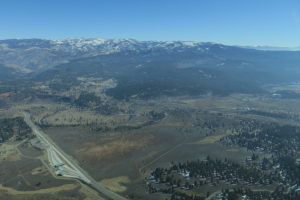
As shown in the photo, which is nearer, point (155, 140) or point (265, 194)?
point (265, 194)

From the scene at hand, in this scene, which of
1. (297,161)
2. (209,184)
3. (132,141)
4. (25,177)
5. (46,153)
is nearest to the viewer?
(209,184)

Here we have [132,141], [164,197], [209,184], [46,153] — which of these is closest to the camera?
[164,197]

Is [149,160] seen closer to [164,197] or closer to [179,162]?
[179,162]

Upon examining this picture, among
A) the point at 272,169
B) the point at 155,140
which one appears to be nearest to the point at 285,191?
the point at 272,169

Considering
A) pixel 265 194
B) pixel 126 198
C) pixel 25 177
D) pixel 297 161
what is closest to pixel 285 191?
pixel 265 194

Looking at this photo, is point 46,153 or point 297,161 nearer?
point 297,161

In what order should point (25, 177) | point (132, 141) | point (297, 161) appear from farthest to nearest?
point (132, 141)
point (297, 161)
point (25, 177)

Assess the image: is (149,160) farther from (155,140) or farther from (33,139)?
(33,139)

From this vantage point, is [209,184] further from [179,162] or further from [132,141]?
[132,141]

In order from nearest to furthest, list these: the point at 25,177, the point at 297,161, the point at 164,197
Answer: the point at 164,197 < the point at 25,177 < the point at 297,161
